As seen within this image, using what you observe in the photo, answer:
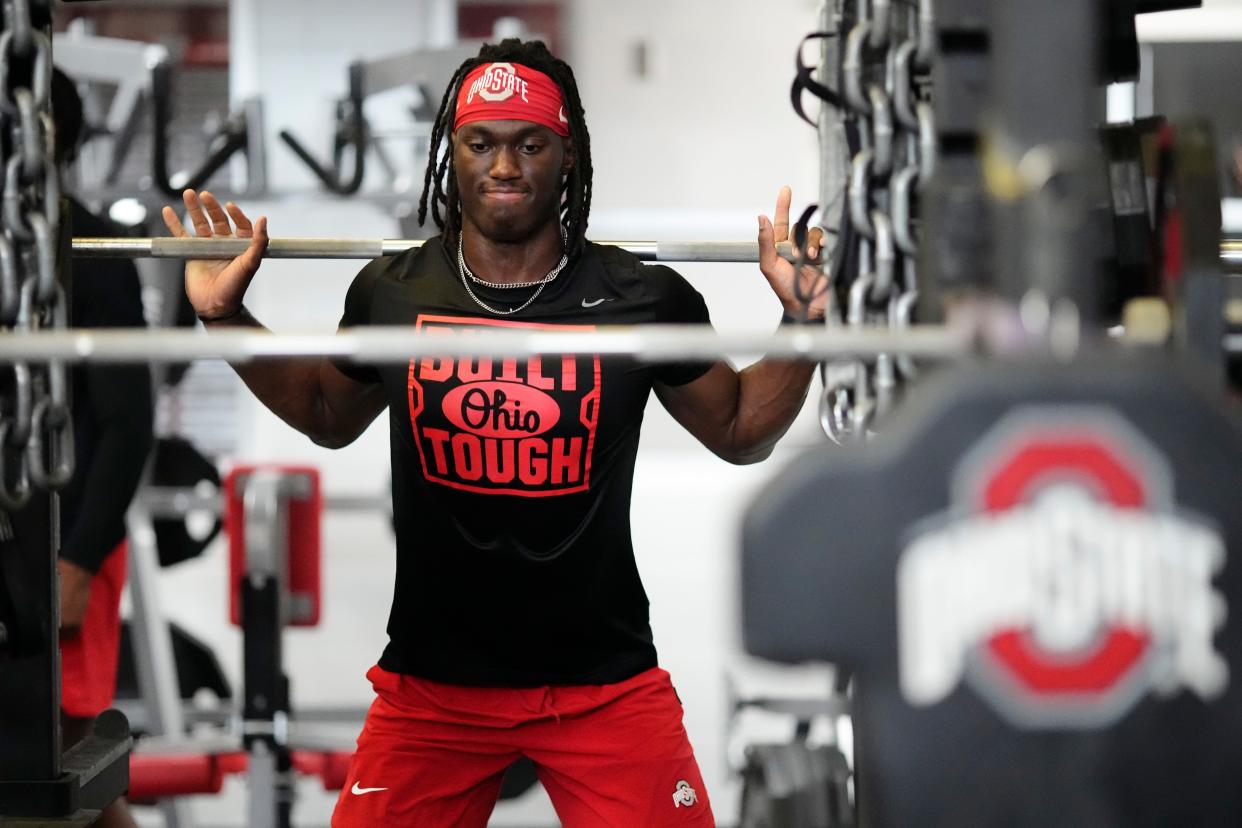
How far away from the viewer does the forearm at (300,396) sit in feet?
6.96

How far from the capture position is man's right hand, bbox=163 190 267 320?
1908 millimetres

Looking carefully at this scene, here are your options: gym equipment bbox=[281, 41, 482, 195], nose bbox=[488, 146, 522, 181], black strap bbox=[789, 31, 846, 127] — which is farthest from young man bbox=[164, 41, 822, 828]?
gym equipment bbox=[281, 41, 482, 195]

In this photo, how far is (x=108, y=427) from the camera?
9.48 ft

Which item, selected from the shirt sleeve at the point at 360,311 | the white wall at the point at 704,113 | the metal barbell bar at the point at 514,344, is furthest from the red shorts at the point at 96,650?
the white wall at the point at 704,113

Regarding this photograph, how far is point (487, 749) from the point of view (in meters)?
2.08

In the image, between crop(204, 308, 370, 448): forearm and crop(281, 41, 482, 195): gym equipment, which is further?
crop(281, 41, 482, 195): gym equipment

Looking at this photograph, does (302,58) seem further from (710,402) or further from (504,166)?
(710,402)

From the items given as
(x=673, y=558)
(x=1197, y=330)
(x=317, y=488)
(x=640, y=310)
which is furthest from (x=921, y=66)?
(x=673, y=558)

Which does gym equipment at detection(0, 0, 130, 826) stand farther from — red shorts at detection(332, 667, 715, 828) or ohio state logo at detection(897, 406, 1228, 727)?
ohio state logo at detection(897, 406, 1228, 727)

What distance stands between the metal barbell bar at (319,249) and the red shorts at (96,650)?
3.55 feet

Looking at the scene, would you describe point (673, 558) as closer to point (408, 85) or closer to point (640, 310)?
point (408, 85)

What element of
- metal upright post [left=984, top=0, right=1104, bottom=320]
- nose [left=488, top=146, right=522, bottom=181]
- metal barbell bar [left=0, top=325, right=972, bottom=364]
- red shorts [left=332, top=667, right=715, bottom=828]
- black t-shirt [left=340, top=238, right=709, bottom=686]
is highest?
nose [left=488, top=146, right=522, bottom=181]

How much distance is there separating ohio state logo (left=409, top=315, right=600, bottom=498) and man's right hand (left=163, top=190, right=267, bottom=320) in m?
0.28

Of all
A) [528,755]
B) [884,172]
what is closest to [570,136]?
[528,755]
